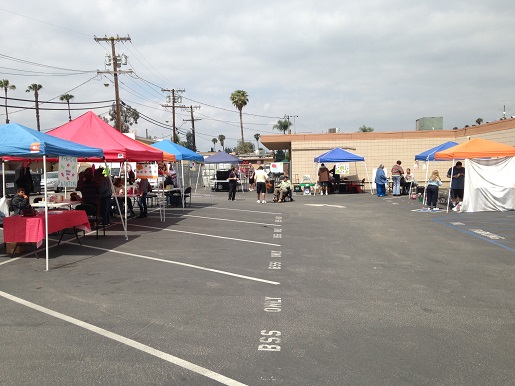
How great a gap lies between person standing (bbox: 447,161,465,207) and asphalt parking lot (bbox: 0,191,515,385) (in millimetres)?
5813

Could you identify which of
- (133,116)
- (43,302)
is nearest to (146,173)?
(43,302)

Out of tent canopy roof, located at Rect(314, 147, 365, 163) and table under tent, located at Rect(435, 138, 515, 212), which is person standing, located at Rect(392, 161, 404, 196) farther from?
table under tent, located at Rect(435, 138, 515, 212)

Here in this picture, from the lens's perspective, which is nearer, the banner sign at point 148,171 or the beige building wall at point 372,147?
the banner sign at point 148,171

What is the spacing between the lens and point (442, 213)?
16141 millimetres

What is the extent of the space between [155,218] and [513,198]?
12.7 meters

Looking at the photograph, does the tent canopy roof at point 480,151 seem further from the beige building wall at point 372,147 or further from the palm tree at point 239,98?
the palm tree at point 239,98

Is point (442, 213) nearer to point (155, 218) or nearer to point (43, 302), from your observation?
point (155, 218)

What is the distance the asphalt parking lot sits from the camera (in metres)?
4.01

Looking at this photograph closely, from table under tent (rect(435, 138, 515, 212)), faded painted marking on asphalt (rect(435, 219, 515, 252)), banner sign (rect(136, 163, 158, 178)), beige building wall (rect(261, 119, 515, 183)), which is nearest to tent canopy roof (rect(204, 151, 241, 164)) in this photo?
beige building wall (rect(261, 119, 515, 183))

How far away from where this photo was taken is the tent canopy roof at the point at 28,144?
8234 millimetres

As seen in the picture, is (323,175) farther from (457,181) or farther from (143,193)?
(143,193)

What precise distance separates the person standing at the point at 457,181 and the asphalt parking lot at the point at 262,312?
581 cm

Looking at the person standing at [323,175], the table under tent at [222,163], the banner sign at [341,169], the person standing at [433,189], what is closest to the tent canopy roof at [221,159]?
the table under tent at [222,163]

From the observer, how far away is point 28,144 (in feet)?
27.4
